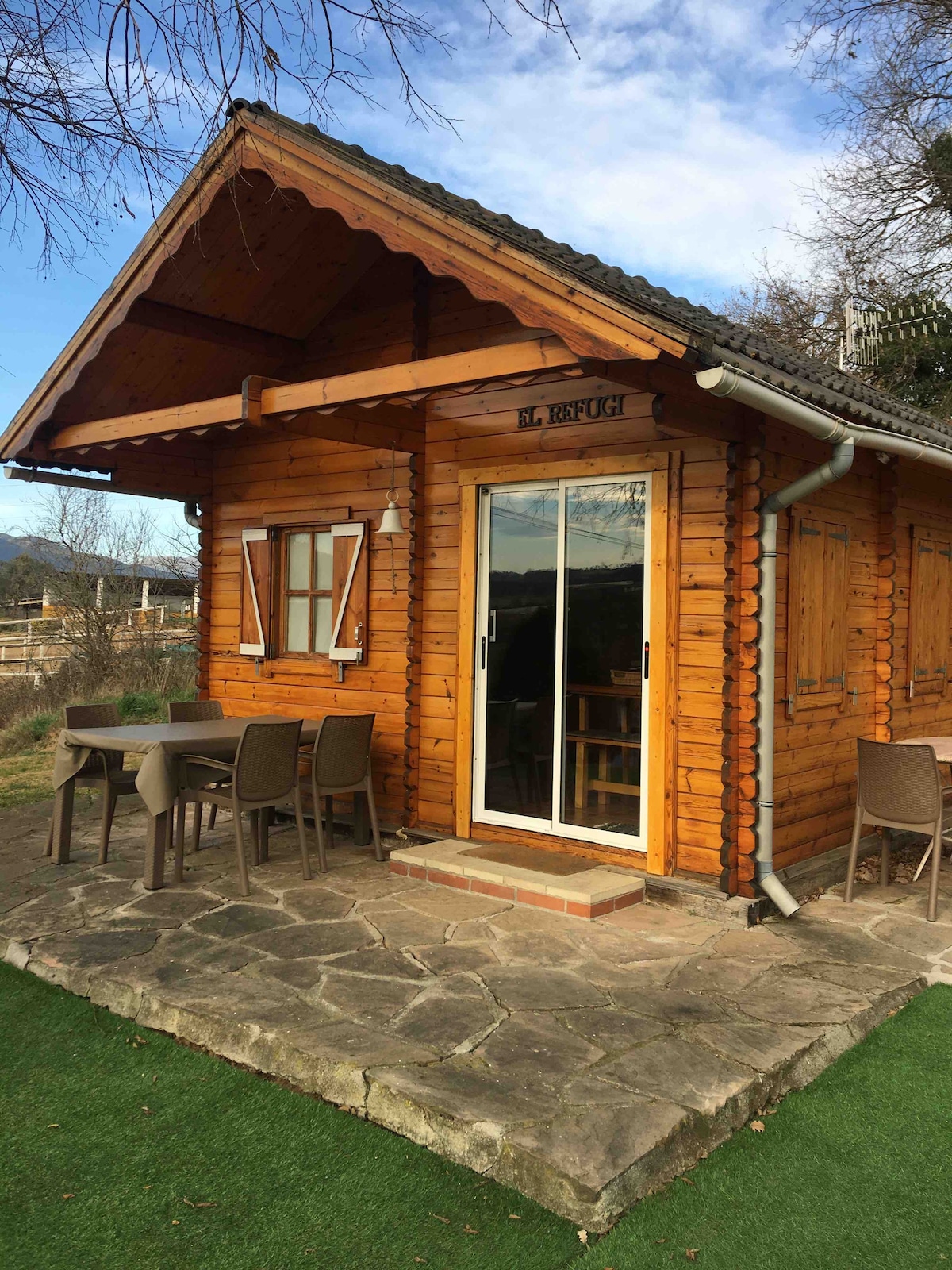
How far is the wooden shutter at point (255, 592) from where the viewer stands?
7.82 metres

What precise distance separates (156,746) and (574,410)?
124 inches

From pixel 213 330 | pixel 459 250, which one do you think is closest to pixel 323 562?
pixel 213 330

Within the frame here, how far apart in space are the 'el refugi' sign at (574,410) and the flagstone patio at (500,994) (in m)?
2.85

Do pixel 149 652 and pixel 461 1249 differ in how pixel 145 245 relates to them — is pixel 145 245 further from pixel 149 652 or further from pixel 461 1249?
pixel 149 652

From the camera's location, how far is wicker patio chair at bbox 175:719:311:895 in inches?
219

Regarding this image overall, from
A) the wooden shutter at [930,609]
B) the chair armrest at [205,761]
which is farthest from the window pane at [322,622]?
the wooden shutter at [930,609]

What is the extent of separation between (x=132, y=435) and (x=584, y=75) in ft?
12.6

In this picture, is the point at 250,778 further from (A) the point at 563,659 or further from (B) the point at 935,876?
(B) the point at 935,876

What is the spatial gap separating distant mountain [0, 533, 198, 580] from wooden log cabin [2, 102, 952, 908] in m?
10.2

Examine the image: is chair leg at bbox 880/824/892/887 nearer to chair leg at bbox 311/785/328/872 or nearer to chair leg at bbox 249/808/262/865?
chair leg at bbox 311/785/328/872

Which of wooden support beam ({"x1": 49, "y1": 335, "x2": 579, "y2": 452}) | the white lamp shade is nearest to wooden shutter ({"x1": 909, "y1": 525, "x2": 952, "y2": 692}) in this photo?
the white lamp shade

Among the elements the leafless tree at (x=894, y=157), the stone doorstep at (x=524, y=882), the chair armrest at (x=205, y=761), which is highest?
the leafless tree at (x=894, y=157)

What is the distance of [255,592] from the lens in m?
7.86

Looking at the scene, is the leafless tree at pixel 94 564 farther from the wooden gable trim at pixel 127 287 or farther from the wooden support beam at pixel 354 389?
the wooden support beam at pixel 354 389
